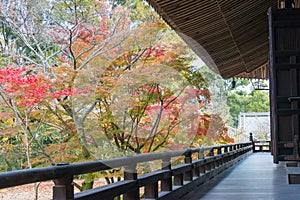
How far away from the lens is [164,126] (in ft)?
30.0

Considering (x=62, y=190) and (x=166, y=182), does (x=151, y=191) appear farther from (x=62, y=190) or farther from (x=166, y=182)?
(x=62, y=190)

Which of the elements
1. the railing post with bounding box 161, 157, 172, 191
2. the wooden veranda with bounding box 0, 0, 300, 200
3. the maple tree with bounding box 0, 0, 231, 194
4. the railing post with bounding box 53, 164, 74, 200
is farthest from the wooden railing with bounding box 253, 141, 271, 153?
the railing post with bounding box 53, 164, 74, 200

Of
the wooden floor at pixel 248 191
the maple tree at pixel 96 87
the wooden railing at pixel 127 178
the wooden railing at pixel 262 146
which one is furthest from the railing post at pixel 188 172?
the wooden railing at pixel 262 146

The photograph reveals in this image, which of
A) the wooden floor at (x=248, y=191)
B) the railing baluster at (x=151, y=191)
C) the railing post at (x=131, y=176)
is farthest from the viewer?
the wooden floor at (x=248, y=191)

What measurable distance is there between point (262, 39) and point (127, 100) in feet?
10.2

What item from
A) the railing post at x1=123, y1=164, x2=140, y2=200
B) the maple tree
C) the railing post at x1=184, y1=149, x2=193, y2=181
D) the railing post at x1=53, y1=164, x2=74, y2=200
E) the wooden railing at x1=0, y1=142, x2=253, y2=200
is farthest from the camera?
the maple tree

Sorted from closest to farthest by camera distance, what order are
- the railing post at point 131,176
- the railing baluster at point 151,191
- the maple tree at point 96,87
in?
the railing post at point 131,176, the railing baluster at point 151,191, the maple tree at point 96,87

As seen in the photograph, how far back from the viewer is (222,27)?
6.85m

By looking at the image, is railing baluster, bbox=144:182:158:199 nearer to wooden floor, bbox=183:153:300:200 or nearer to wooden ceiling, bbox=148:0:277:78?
wooden floor, bbox=183:153:300:200

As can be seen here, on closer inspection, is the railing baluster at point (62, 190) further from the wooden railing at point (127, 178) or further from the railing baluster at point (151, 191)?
the railing baluster at point (151, 191)

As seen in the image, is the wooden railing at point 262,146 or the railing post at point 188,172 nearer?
the railing post at point 188,172

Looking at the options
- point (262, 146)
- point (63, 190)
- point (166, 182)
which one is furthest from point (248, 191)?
point (262, 146)

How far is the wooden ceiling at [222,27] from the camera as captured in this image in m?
5.35

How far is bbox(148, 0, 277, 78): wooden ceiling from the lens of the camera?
535 cm
